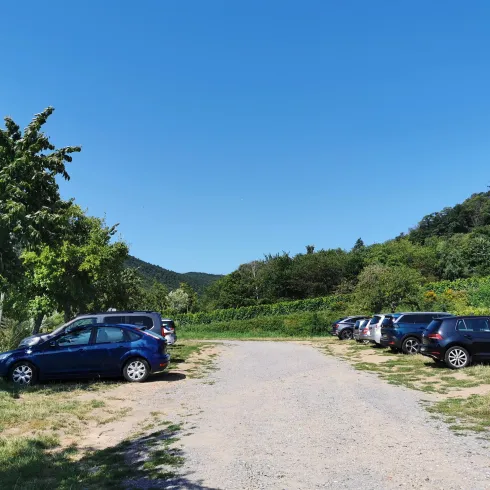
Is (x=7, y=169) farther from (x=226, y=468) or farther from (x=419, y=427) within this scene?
(x=419, y=427)

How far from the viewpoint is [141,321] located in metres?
16.4

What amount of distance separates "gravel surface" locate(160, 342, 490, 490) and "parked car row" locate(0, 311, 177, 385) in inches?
61.2

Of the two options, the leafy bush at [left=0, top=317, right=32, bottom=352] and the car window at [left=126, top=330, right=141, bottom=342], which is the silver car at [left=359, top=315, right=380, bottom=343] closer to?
the car window at [left=126, top=330, right=141, bottom=342]

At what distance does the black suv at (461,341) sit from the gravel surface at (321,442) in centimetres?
343

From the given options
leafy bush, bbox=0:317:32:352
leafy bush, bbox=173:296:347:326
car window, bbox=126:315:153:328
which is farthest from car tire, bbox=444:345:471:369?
leafy bush, bbox=173:296:347:326

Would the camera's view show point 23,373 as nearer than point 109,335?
Yes

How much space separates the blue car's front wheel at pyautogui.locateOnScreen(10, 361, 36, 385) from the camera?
11.5 m

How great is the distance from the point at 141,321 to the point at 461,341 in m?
10.4

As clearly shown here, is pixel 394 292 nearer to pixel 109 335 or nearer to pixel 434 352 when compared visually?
pixel 434 352

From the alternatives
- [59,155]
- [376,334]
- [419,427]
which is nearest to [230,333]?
→ [376,334]

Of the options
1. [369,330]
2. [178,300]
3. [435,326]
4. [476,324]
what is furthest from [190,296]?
[476,324]

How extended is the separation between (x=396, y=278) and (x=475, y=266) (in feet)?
143

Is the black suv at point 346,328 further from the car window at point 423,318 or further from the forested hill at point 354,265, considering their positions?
the forested hill at point 354,265

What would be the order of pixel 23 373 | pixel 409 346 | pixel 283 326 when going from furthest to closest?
pixel 283 326 → pixel 409 346 → pixel 23 373
